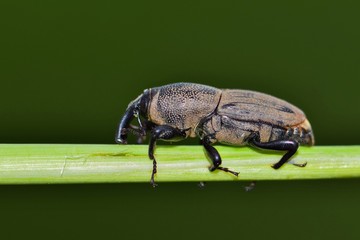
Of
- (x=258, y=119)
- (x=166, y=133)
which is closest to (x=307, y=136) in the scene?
(x=258, y=119)

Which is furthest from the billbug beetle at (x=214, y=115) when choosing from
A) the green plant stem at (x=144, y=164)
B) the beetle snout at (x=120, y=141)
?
the green plant stem at (x=144, y=164)

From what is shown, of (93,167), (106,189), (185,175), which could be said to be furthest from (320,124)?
(93,167)

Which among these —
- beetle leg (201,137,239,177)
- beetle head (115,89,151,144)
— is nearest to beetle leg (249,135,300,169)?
beetle leg (201,137,239,177)

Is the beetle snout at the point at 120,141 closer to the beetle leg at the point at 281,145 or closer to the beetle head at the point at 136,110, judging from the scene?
the beetle head at the point at 136,110

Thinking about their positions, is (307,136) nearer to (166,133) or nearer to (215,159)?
(166,133)

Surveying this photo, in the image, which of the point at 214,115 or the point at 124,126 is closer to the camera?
the point at 124,126

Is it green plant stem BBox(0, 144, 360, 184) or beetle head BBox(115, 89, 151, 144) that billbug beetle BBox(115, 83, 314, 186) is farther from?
green plant stem BBox(0, 144, 360, 184)
